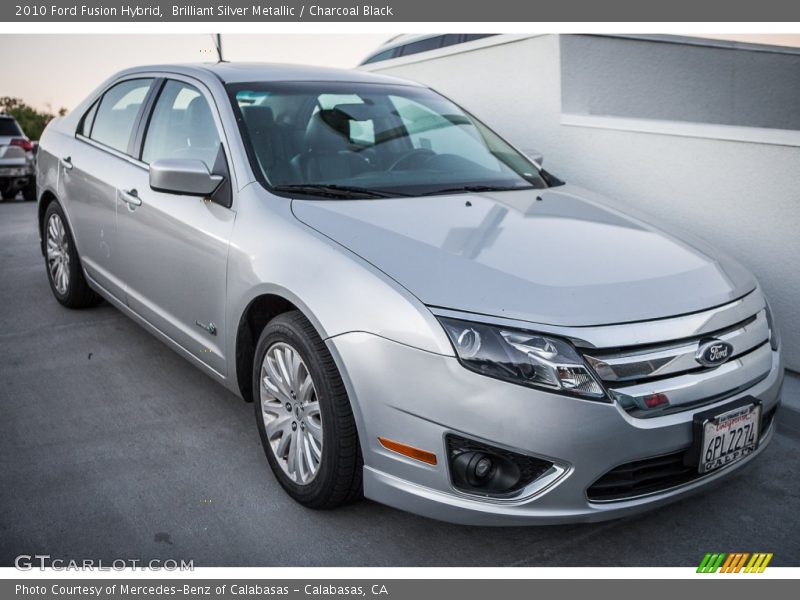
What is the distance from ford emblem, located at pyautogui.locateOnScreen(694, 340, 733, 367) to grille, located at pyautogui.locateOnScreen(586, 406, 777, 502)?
0.97 feet

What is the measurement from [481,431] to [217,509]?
117 centimetres

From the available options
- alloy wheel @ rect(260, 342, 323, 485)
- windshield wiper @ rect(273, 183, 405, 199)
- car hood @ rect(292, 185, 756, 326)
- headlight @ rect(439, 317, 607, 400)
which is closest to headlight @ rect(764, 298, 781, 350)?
car hood @ rect(292, 185, 756, 326)

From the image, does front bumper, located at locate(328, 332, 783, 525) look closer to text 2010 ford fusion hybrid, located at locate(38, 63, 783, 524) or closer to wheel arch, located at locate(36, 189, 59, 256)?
text 2010 ford fusion hybrid, located at locate(38, 63, 783, 524)

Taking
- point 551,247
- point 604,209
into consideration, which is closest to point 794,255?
point 604,209

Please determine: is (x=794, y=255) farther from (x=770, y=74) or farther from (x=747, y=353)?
(x=770, y=74)

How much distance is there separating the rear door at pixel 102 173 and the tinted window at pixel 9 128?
30.2 feet

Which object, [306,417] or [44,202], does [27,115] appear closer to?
[44,202]

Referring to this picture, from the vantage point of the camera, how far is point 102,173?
4.35 metres

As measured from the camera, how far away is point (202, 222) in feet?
→ 11.0

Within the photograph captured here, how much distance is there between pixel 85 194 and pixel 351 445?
2.75 m

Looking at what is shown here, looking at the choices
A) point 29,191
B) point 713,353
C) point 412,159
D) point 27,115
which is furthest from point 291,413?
point 27,115

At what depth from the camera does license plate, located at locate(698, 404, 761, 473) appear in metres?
2.49

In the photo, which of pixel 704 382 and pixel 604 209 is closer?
pixel 704 382

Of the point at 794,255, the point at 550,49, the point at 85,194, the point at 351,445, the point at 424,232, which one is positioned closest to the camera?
the point at 351,445
